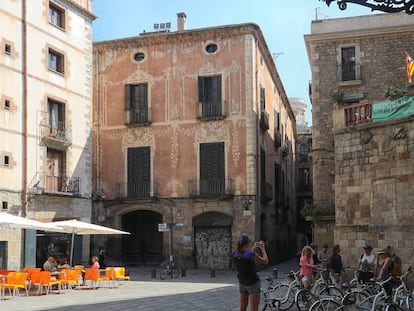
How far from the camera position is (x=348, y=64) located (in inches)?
1108

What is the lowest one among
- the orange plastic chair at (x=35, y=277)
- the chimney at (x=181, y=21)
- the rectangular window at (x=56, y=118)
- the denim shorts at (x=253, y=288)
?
the orange plastic chair at (x=35, y=277)

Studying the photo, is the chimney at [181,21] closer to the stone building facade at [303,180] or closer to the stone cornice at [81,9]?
the stone cornice at [81,9]

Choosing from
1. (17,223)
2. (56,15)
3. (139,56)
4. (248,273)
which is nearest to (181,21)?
(139,56)

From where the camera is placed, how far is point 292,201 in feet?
150

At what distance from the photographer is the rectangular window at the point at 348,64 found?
28.0m

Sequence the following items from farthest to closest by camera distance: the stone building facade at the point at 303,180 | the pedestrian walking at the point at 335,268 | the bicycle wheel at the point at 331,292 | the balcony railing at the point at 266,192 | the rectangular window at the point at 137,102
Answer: the stone building facade at the point at 303,180, the rectangular window at the point at 137,102, the balcony railing at the point at 266,192, the pedestrian walking at the point at 335,268, the bicycle wheel at the point at 331,292

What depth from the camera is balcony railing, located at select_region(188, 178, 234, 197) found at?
2905 cm

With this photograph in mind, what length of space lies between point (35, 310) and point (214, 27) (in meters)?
19.3

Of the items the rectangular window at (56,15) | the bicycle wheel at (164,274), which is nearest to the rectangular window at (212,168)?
the bicycle wheel at (164,274)

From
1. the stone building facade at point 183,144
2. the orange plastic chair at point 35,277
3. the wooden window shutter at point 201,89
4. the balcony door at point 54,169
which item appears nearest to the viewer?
the orange plastic chair at point 35,277

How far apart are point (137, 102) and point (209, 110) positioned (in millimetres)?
3976

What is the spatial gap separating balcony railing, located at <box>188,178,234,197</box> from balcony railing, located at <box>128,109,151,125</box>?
13.0ft

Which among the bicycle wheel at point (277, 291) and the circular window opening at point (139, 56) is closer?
the bicycle wheel at point (277, 291)

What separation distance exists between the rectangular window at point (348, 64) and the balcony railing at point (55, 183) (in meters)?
12.7
